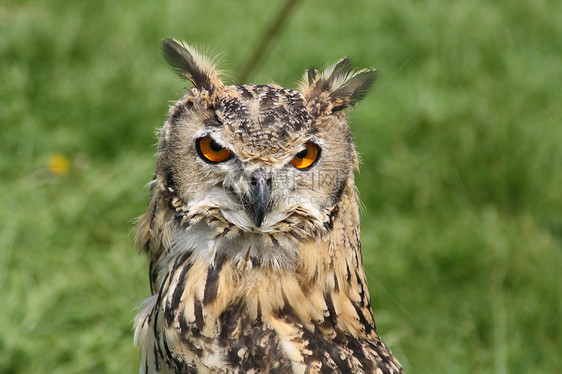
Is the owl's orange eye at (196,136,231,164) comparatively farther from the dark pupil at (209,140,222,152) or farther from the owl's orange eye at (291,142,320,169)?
the owl's orange eye at (291,142,320,169)

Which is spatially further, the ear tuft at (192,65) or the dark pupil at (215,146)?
the ear tuft at (192,65)

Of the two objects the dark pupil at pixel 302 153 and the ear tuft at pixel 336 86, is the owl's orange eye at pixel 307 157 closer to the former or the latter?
the dark pupil at pixel 302 153

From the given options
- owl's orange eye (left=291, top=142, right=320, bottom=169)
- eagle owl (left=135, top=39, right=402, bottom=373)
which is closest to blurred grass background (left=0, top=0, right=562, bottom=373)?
eagle owl (left=135, top=39, right=402, bottom=373)

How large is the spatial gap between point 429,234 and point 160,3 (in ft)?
9.01

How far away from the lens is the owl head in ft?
6.79

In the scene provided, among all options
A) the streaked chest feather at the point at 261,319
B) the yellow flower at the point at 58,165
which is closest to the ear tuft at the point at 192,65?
the streaked chest feather at the point at 261,319

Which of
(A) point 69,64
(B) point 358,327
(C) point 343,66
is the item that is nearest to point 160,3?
(A) point 69,64

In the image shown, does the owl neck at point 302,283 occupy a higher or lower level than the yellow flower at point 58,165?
lower

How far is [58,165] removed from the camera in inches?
164

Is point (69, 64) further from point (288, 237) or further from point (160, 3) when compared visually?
point (288, 237)

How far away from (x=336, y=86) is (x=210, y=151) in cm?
47

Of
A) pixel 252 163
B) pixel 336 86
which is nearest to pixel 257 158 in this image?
pixel 252 163

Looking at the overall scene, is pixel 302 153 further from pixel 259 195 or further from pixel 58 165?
pixel 58 165

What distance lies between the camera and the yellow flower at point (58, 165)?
4137mm
